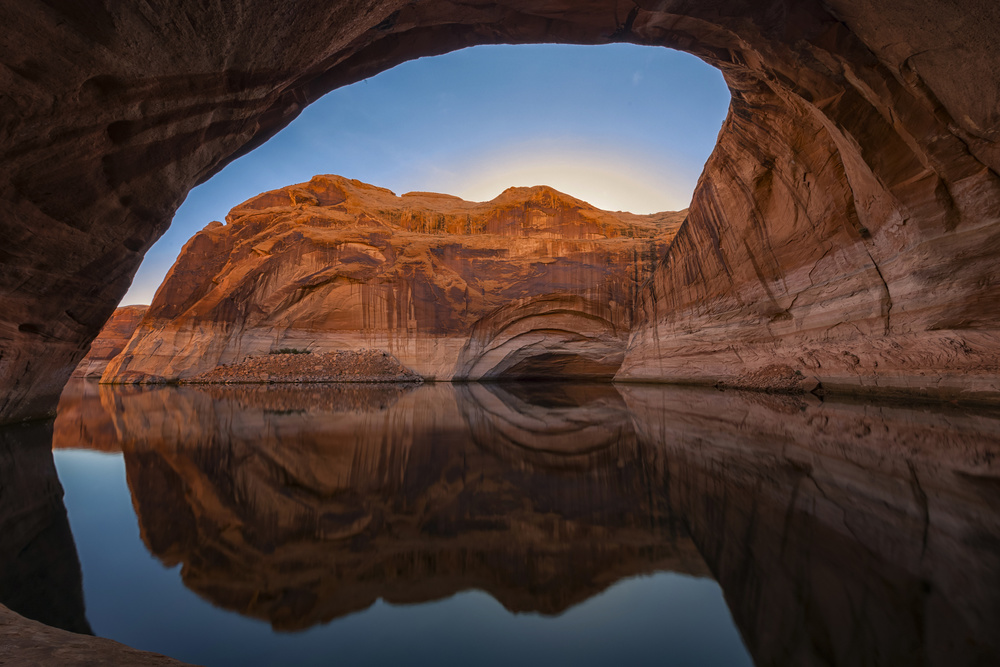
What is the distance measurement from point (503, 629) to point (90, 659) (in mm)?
1122

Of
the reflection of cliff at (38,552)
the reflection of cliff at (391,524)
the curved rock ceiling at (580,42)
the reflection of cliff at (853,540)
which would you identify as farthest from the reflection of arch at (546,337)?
the reflection of cliff at (38,552)

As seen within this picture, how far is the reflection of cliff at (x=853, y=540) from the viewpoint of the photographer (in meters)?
1.18

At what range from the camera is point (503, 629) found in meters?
1.34

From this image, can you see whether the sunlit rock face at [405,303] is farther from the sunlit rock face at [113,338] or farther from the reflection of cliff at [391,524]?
the sunlit rock face at [113,338]

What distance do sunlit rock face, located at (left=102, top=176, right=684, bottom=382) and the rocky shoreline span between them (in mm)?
623

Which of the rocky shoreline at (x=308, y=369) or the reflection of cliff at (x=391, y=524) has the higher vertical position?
the rocky shoreline at (x=308, y=369)

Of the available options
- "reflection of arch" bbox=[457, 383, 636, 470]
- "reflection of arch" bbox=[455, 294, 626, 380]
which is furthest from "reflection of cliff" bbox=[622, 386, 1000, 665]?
"reflection of arch" bbox=[455, 294, 626, 380]

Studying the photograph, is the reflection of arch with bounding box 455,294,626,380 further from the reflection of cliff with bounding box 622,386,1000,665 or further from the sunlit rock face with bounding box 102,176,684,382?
the reflection of cliff with bounding box 622,386,1000,665

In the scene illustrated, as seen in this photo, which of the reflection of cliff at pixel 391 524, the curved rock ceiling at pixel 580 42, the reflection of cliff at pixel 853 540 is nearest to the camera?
the reflection of cliff at pixel 853 540

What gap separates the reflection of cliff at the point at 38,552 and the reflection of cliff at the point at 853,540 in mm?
2277

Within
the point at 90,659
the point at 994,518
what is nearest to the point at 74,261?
the point at 90,659

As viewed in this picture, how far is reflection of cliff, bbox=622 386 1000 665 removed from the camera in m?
1.18

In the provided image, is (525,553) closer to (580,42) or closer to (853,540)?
(853,540)

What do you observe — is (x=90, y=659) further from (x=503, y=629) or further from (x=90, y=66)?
(x=90, y=66)
